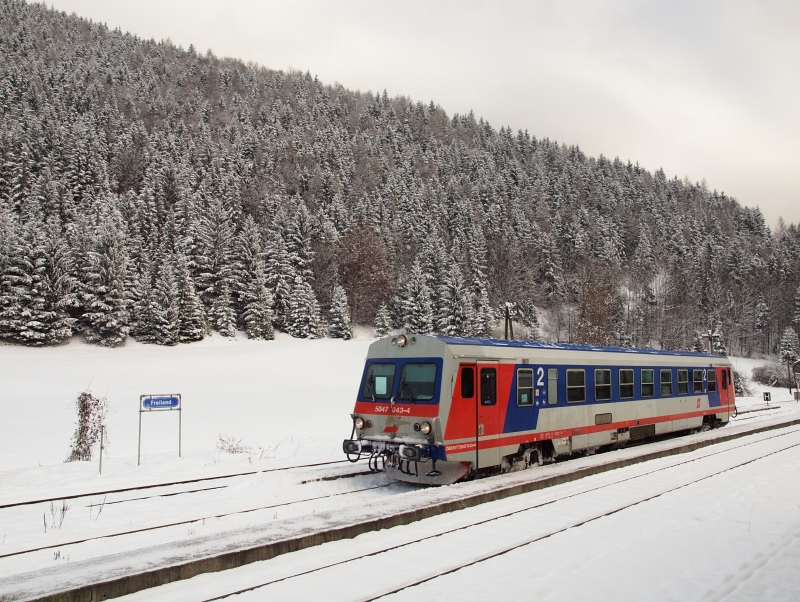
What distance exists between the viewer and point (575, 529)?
9.04 metres

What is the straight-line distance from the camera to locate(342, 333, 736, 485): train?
1212 centimetres

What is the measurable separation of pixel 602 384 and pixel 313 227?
6925cm

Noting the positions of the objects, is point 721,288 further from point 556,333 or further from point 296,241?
point 296,241

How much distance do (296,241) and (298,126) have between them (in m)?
68.8

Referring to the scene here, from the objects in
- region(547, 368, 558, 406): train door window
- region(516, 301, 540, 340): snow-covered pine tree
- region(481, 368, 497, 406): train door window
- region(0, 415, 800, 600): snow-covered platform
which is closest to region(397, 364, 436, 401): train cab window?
region(481, 368, 497, 406): train door window

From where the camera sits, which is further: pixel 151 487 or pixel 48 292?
pixel 48 292

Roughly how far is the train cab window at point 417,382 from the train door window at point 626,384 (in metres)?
7.69

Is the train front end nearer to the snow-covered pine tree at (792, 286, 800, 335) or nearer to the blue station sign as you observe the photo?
the blue station sign

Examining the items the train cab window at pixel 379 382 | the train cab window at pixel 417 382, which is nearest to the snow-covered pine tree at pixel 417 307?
the train cab window at pixel 379 382

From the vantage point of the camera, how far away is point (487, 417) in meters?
12.7

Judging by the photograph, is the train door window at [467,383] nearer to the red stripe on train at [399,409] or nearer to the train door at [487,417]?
the train door at [487,417]

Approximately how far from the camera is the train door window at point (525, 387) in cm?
1368

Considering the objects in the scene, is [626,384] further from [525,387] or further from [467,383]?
[467,383]

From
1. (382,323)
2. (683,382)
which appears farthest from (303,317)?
Result: (683,382)
